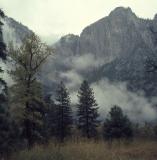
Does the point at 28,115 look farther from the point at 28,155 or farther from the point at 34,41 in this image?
the point at 28,155

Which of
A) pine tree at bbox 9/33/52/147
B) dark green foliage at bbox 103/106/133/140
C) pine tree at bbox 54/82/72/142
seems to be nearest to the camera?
pine tree at bbox 9/33/52/147

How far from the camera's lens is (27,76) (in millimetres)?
29438

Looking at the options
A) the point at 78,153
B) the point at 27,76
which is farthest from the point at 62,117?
the point at 78,153

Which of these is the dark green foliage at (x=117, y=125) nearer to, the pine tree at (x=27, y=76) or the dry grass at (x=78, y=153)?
the pine tree at (x=27, y=76)

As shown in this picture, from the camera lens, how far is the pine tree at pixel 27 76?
2873cm

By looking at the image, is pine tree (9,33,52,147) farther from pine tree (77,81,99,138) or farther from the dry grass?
pine tree (77,81,99,138)

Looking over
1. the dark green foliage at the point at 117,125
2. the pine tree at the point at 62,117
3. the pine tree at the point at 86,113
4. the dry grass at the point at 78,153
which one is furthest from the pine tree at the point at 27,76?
the pine tree at the point at 86,113

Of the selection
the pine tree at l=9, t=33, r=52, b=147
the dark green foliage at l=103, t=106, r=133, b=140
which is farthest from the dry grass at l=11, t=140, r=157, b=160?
the dark green foliage at l=103, t=106, r=133, b=140

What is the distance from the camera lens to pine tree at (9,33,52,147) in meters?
28.7

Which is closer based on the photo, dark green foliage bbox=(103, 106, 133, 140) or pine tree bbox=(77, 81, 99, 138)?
dark green foliage bbox=(103, 106, 133, 140)

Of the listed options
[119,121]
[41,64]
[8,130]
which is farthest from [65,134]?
[41,64]

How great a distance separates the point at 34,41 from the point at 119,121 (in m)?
33.8

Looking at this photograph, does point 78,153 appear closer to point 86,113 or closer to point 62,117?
point 86,113

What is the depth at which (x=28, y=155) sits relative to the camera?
14.8 meters
